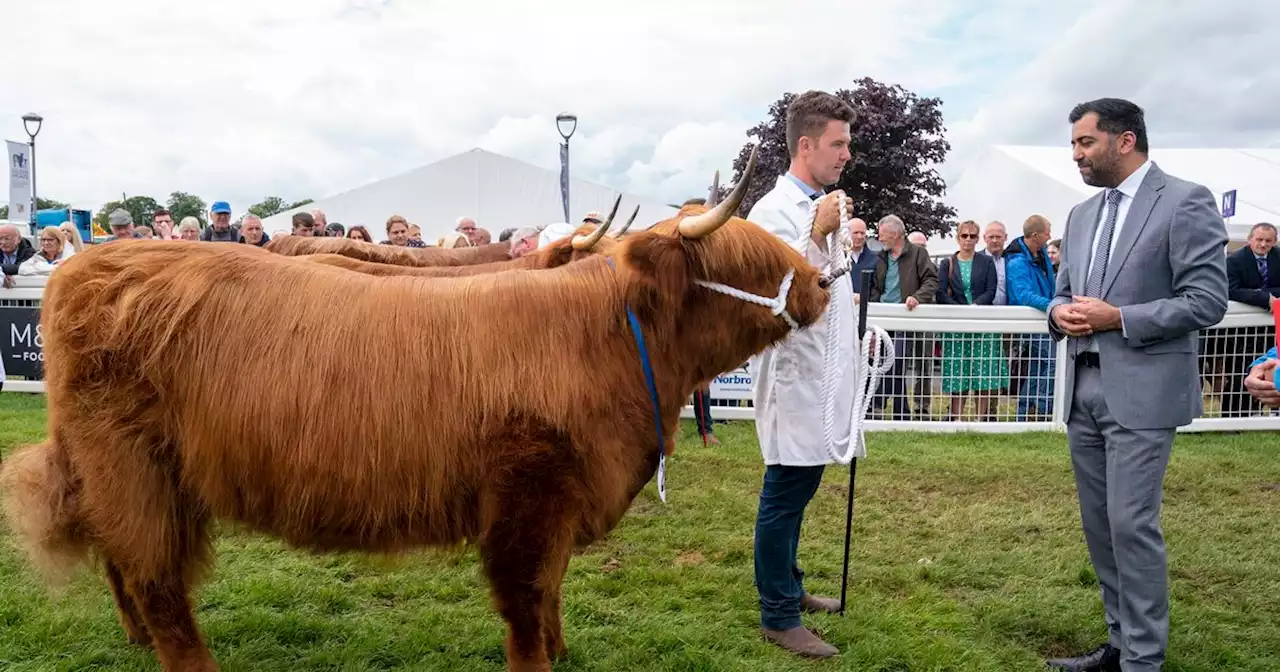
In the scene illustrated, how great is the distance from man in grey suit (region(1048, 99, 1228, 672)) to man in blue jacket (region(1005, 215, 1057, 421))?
17.5 ft

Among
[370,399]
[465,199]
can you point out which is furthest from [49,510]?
[465,199]

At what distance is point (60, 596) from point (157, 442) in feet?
3.37

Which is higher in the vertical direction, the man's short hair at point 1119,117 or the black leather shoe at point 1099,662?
the man's short hair at point 1119,117

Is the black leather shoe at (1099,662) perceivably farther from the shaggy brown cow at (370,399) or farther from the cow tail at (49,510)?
the cow tail at (49,510)

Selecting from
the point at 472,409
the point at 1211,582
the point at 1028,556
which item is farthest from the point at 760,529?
the point at 1211,582

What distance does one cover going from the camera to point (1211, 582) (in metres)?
4.70

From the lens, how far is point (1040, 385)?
862 centimetres

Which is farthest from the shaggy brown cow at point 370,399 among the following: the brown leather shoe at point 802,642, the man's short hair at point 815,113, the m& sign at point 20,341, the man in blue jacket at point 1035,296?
the m& sign at point 20,341

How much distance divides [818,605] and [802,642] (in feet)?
1.70

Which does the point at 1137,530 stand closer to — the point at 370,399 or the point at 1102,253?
the point at 1102,253

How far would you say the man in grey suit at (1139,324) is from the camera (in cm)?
325

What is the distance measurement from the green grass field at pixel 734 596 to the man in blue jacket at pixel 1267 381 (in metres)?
1.24

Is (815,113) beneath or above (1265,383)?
above

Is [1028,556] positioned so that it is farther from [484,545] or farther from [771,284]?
[484,545]
